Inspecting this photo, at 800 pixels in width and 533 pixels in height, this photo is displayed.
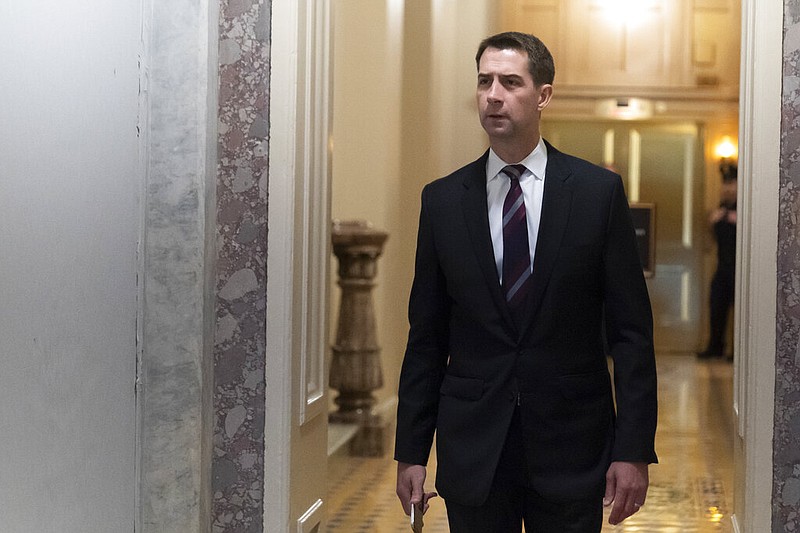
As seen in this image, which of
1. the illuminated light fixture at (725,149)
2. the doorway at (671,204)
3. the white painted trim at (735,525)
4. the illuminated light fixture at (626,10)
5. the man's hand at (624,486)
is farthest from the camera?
the doorway at (671,204)

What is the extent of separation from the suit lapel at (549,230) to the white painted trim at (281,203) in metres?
1.23

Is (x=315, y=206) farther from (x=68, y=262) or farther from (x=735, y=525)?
(x=735, y=525)

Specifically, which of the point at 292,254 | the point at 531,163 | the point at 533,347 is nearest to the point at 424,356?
the point at 533,347

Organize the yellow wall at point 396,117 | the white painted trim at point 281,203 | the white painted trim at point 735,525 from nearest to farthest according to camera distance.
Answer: the white painted trim at point 281,203, the white painted trim at point 735,525, the yellow wall at point 396,117

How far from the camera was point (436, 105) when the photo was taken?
9438 millimetres

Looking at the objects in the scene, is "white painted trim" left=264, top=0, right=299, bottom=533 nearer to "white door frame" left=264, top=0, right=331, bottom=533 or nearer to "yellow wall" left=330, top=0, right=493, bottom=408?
A: "white door frame" left=264, top=0, right=331, bottom=533

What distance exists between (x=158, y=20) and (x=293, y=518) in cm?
167

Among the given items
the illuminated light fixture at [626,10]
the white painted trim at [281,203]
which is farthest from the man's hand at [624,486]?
the illuminated light fixture at [626,10]

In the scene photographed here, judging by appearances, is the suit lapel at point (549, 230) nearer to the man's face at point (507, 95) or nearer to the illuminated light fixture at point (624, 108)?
the man's face at point (507, 95)

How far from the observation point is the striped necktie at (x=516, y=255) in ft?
7.74

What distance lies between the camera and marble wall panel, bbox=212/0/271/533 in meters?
3.41

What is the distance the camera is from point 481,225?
7.88ft

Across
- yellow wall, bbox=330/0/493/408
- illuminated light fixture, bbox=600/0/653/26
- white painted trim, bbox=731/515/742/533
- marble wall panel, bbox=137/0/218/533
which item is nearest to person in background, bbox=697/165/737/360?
illuminated light fixture, bbox=600/0/653/26

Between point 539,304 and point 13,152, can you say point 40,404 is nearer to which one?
point 13,152
